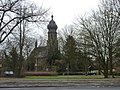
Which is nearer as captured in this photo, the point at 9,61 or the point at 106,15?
the point at 106,15

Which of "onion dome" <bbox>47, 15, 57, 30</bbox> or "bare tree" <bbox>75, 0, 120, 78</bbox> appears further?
"onion dome" <bbox>47, 15, 57, 30</bbox>

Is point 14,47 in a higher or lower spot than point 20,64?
higher

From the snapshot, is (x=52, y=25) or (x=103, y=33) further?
(x=52, y=25)

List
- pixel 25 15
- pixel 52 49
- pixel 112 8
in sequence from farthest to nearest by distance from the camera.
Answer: pixel 52 49
pixel 112 8
pixel 25 15

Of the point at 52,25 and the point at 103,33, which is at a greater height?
the point at 52,25

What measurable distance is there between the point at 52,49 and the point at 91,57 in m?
35.9

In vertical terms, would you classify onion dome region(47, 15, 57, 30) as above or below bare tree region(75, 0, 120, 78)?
above

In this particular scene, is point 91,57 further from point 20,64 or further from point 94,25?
point 20,64

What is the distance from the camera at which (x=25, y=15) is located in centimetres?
3195

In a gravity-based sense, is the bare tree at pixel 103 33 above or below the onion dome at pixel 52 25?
below

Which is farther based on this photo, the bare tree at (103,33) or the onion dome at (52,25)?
the onion dome at (52,25)

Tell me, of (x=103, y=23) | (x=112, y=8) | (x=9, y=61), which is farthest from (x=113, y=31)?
(x=9, y=61)

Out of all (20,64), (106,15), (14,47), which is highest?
(106,15)

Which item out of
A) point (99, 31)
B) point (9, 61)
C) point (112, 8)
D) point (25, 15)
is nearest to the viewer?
point (25, 15)
